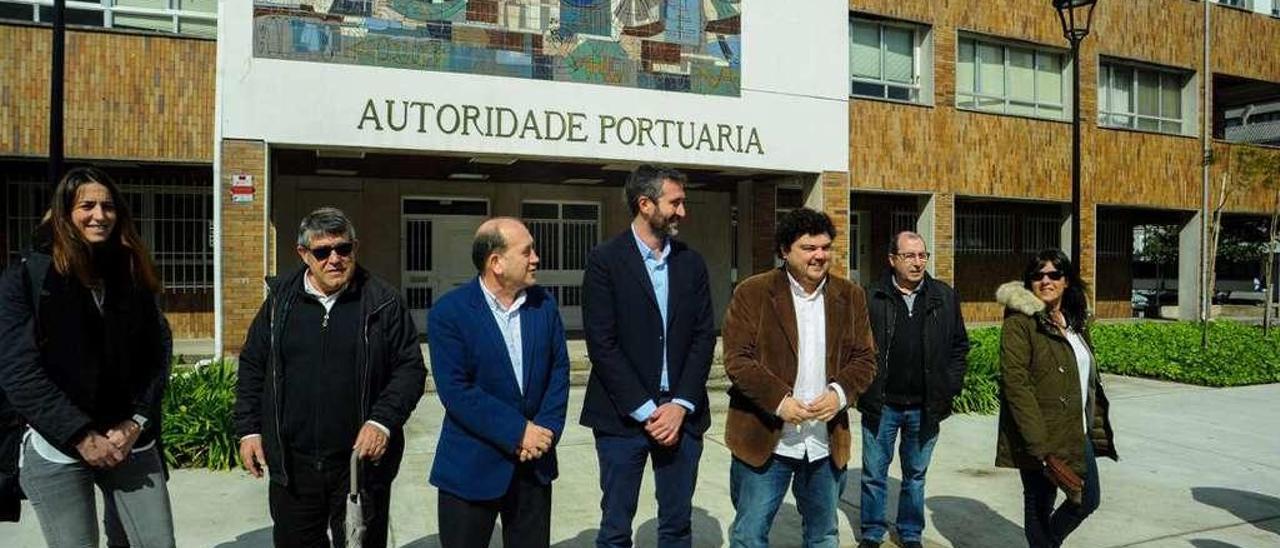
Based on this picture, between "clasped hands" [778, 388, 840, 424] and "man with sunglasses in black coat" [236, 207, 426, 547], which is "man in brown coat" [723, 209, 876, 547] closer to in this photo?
"clasped hands" [778, 388, 840, 424]

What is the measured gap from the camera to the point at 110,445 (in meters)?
3.11

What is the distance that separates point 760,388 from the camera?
3.72 meters

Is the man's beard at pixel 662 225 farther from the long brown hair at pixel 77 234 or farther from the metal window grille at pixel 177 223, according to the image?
the metal window grille at pixel 177 223

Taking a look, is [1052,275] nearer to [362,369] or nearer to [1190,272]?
[362,369]

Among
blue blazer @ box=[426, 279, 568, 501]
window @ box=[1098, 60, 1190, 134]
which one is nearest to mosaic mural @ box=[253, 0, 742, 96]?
blue blazer @ box=[426, 279, 568, 501]

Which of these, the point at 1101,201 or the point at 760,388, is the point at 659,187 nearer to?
the point at 760,388

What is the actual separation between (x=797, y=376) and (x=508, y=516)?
4.30 ft

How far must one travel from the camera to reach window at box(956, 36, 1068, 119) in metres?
17.0

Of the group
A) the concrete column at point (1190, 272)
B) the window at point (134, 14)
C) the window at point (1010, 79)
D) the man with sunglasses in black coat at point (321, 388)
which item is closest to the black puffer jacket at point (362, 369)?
the man with sunglasses in black coat at point (321, 388)

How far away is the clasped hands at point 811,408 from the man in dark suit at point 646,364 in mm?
355

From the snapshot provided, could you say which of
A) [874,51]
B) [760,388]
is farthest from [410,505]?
[874,51]

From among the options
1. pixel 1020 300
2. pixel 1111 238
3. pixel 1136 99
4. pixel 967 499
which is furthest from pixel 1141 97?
pixel 1020 300

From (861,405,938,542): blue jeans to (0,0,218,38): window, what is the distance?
10.8m

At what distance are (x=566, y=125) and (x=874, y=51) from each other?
20.7 ft
